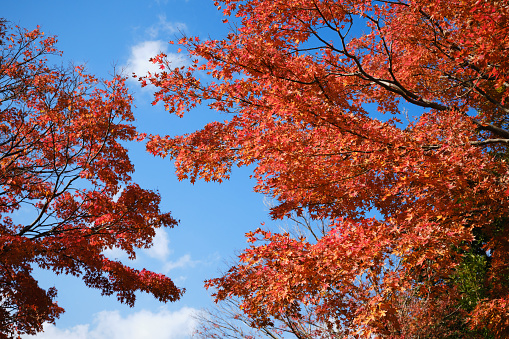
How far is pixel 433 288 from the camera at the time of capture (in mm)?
11203

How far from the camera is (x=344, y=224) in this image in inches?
264

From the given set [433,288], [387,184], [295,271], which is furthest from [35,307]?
[433,288]

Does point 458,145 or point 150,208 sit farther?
point 150,208

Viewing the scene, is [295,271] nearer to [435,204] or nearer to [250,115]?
[435,204]

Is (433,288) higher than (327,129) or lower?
lower

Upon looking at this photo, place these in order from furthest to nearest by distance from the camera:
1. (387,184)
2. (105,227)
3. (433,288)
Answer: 1. (433,288)
2. (105,227)
3. (387,184)

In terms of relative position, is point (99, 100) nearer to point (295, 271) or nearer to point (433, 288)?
point (295, 271)

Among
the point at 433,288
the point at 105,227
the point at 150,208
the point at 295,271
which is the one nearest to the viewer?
the point at 295,271

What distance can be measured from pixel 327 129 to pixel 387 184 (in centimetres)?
217

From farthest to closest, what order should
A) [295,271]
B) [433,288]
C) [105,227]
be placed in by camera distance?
[433,288]
[105,227]
[295,271]

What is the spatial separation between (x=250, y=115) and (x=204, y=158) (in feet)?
4.75

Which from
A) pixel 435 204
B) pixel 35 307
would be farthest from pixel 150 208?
pixel 435 204

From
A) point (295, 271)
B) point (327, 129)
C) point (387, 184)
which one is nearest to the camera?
point (295, 271)

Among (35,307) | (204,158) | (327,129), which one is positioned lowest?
(35,307)
